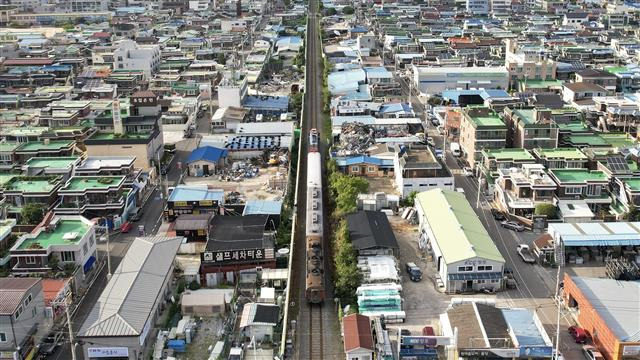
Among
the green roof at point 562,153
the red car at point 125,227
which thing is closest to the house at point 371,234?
the red car at point 125,227

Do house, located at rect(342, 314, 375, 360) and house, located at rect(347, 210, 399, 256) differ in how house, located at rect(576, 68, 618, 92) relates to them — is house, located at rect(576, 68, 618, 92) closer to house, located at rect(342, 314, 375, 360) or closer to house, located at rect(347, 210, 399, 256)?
house, located at rect(347, 210, 399, 256)

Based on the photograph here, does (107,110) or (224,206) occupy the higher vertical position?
(107,110)

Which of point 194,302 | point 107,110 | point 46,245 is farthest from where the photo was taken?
point 107,110

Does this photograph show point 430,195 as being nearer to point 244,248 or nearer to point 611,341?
point 244,248

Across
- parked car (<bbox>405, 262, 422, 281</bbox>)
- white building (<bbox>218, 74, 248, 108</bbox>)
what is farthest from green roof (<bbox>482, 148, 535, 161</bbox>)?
white building (<bbox>218, 74, 248, 108</bbox>)

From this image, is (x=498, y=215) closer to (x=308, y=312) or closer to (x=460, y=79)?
(x=308, y=312)

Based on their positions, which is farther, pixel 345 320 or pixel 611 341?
pixel 345 320

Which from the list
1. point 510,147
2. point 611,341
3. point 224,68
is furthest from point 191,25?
point 611,341
